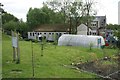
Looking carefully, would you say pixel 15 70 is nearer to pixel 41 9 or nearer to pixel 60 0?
pixel 60 0

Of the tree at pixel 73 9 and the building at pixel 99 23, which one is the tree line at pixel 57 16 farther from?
the building at pixel 99 23

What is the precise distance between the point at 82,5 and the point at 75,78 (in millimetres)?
35153

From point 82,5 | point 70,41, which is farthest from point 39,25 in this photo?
point 70,41

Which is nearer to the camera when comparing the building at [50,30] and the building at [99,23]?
the building at [50,30]

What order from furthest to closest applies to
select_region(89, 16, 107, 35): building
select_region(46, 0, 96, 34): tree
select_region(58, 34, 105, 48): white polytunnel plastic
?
select_region(89, 16, 107, 35): building
select_region(46, 0, 96, 34): tree
select_region(58, 34, 105, 48): white polytunnel plastic

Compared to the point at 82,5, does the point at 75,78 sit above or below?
below

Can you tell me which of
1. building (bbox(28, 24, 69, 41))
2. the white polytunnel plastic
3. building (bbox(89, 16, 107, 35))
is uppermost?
building (bbox(89, 16, 107, 35))

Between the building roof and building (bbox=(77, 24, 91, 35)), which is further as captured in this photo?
building (bbox=(77, 24, 91, 35))

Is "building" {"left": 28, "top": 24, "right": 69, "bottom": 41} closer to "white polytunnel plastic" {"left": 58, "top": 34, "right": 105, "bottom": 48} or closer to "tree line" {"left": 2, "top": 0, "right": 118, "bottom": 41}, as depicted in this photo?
"tree line" {"left": 2, "top": 0, "right": 118, "bottom": 41}

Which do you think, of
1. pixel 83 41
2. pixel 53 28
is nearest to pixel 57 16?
pixel 53 28

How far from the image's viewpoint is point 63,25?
154 feet

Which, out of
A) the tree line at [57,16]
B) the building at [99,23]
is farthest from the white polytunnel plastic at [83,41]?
the building at [99,23]

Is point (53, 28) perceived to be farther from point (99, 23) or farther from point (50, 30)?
point (99, 23)

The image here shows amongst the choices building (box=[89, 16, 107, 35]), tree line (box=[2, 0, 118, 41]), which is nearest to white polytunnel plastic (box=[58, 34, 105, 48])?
tree line (box=[2, 0, 118, 41])
